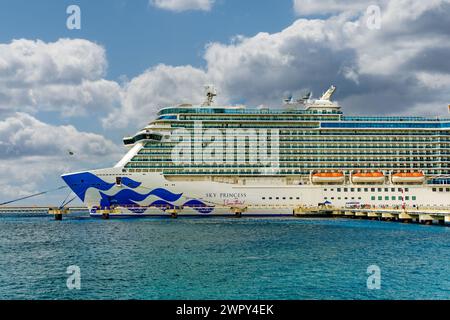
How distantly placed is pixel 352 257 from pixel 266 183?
40619 millimetres

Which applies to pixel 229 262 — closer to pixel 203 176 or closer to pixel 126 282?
pixel 126 282

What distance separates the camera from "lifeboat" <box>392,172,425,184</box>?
244ft

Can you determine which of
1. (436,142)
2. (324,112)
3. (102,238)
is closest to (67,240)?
(102,238)

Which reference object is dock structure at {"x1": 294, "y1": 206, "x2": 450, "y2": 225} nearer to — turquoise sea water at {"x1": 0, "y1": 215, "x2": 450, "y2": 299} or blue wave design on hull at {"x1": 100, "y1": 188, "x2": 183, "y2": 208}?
turquoise sea water at {"x1": 0, "y1": 215, "x2": 450, "y2": 299}

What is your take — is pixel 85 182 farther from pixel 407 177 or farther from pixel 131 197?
pixel 407 177

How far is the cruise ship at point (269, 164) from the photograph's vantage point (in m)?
67.6

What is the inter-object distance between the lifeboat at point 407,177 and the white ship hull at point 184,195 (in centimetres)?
194

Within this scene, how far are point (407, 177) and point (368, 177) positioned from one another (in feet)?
19.9

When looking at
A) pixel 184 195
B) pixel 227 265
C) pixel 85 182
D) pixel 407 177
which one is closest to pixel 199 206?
pixel 184 195

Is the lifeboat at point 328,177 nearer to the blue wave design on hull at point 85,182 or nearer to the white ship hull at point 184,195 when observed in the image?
the white ship hull at point 184,195

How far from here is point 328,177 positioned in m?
72.8

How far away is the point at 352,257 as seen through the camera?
3120 cm

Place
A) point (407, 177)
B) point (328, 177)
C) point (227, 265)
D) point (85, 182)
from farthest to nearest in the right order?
point (407, 177)
point (328, 177)
point (85, 182)
point (227, 265)
